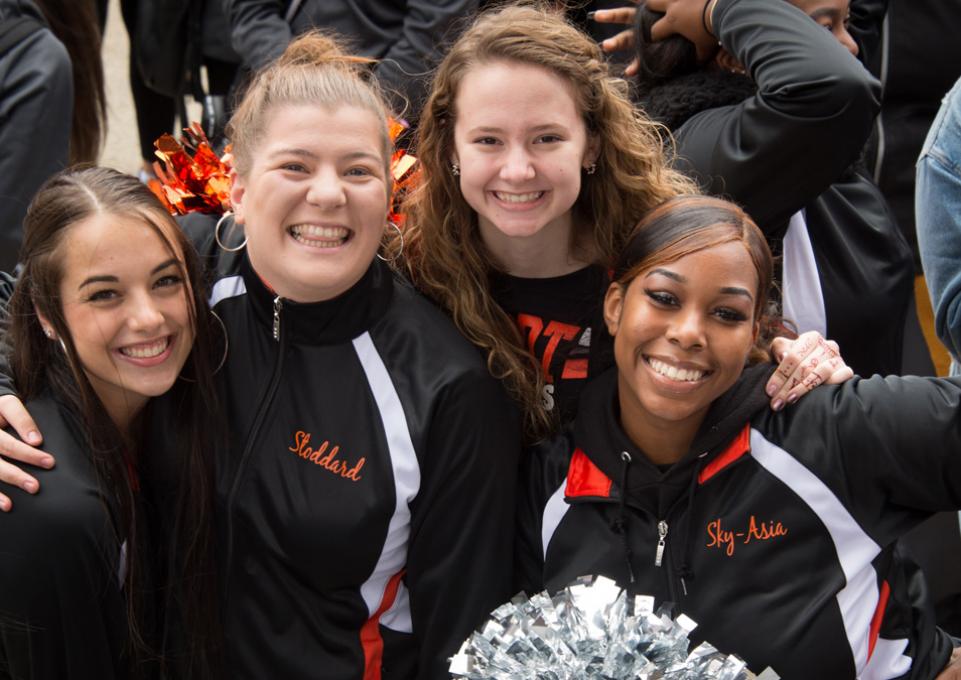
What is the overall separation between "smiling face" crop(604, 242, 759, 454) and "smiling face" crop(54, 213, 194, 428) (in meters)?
0.90

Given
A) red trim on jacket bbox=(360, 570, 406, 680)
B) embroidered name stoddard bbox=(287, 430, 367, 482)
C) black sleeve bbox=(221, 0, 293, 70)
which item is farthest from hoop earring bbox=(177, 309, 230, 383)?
black sleeve bbox=(221, 0, 293, 70)

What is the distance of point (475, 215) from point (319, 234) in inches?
18.7

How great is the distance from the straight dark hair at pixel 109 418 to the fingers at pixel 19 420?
81mm

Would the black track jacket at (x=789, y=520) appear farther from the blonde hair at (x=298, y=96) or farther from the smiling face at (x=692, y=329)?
the blonde hair at (x=298, y=96)

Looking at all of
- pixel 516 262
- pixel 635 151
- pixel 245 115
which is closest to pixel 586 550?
pixel 516 262

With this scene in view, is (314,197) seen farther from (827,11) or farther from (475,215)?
(827,11)

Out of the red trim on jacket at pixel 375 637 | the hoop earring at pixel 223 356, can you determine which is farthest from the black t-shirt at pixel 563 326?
the hoop earring at pixel 223 356

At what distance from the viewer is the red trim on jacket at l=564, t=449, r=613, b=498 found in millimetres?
2248

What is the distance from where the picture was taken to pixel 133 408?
7.80 ft

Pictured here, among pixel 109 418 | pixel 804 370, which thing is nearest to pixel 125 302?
pixel 109 418

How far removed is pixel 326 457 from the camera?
228 cm

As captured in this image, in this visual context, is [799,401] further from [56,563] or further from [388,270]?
[56,563]

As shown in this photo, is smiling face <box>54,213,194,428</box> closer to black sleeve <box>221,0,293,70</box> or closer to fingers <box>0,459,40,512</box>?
fingers <box>0,459,40,512</box>

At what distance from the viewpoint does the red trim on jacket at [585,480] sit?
7.38 ft
